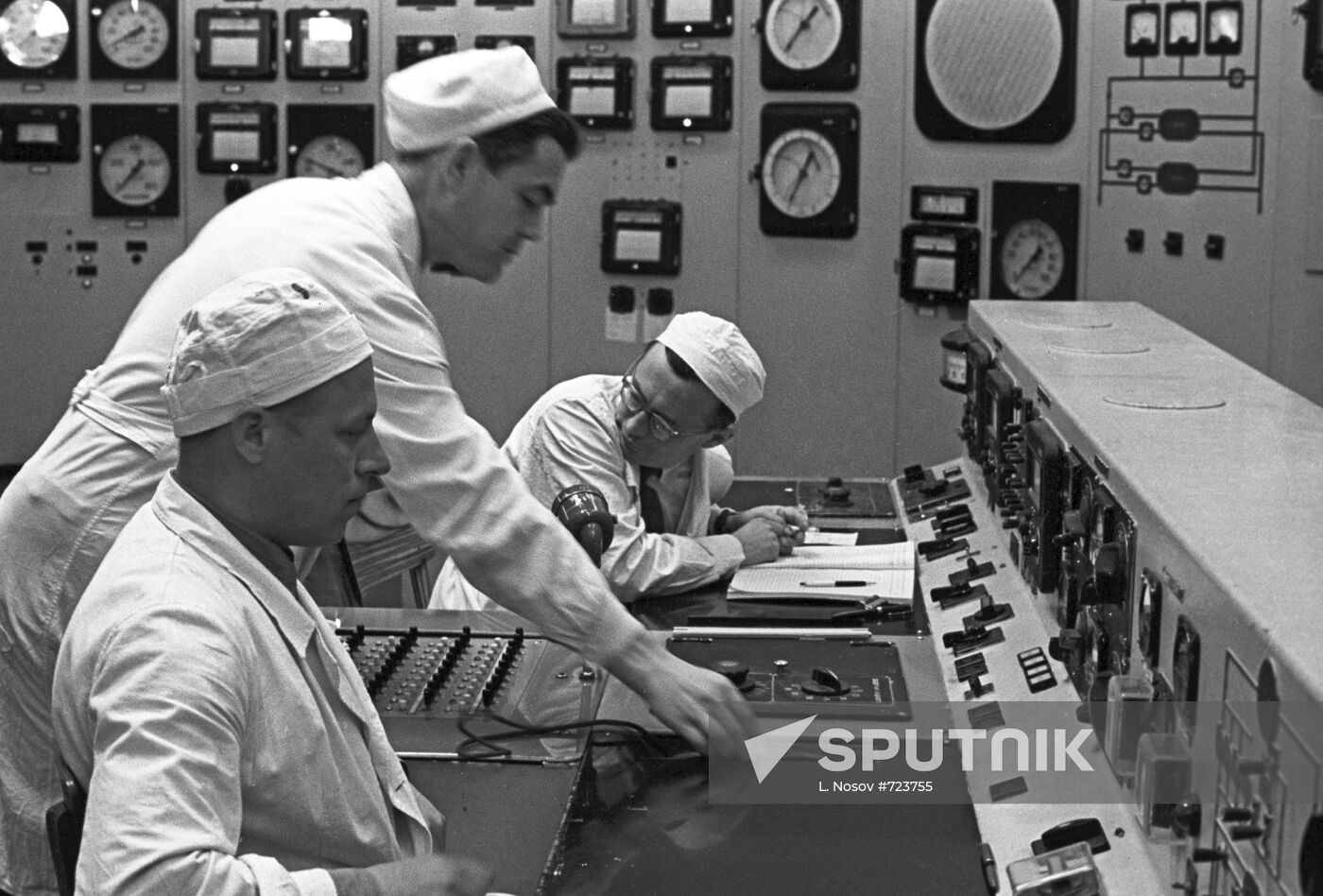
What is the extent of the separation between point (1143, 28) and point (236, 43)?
3200 millimetres

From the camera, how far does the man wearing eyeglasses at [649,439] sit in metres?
3.18

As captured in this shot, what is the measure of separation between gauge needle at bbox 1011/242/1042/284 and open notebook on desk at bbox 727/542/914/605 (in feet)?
8.52

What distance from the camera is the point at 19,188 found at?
6.41 m

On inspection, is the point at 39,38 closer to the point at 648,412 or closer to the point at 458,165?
the point at 648,412

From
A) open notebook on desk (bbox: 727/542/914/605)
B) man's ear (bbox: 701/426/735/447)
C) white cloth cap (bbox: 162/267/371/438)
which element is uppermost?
white cloth cap (bbox: 162/267/371/438)

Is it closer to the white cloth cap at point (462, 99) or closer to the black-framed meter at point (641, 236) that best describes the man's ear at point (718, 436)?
the white cloth cap at point (462, 99)

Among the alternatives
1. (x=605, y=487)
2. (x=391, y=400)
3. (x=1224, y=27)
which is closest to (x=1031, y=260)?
(x=1224, y=27)

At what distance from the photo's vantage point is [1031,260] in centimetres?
585

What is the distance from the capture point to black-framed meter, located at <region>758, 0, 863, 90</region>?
590 cm

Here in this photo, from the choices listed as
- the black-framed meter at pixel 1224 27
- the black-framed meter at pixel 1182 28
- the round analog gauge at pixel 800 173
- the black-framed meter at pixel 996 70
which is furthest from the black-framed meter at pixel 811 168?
the black-framed meter at pixel 1224 27

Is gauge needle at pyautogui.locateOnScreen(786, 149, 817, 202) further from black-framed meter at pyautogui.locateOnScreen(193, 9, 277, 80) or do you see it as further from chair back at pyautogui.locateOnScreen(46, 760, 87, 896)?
chair back at pyautogui.locateOnScreen(46, 760, 87, 896)

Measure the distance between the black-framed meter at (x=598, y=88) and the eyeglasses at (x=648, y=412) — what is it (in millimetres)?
2920

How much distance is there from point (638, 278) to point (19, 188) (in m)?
2.38

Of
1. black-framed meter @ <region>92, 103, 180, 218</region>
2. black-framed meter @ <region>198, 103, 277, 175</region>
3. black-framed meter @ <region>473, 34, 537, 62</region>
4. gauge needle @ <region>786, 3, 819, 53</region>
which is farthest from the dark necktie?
black-framed meter @ <region>92, 103, 180, 218</region>
